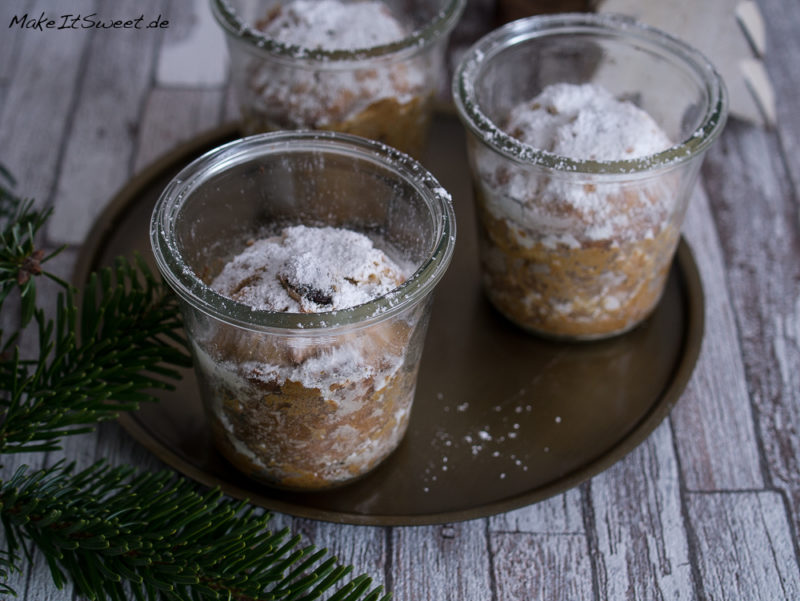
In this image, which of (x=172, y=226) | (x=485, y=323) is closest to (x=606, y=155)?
(x=485, y=323)

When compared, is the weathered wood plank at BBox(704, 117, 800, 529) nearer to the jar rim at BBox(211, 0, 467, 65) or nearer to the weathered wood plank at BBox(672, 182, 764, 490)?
the weathered wood plank at BBox(672, 182, 764, 490)

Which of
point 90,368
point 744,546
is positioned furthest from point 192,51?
point 744,546

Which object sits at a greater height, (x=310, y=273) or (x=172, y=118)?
(x=310, y=273)

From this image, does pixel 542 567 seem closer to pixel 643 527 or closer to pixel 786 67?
pixel 643 527

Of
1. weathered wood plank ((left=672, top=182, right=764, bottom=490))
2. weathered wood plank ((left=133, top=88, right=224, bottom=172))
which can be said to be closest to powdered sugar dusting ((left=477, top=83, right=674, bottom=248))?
weathered wood plank ((left=672, top=182, right=764, bottom=490))

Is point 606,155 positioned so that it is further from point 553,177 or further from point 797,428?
point 797,428

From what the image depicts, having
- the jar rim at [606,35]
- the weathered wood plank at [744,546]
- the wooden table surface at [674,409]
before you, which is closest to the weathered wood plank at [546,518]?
the wooden table surface at [674,409]
